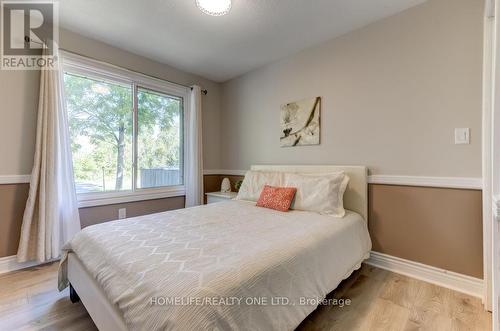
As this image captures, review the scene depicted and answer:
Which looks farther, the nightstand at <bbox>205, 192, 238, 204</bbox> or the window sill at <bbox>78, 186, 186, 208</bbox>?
the nightstand at <bbox>205, 192, 238, 204</bbox>

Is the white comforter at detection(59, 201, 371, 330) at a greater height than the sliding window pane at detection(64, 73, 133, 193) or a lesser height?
lesser

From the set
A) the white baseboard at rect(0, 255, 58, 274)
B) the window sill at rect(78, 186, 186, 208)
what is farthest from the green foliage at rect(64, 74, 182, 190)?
the white baseboard at rect(0, 255, 58, 274)

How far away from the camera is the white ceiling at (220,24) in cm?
192

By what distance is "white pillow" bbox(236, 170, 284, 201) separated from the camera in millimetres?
2475

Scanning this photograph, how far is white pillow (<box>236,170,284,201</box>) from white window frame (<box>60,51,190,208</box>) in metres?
1.16

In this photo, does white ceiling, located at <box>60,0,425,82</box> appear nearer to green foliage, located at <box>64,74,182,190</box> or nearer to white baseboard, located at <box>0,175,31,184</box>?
green foliage, located at <box>64,74,182,190</box>

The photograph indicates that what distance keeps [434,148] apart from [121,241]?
7.97ft

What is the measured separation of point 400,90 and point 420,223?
1.20m

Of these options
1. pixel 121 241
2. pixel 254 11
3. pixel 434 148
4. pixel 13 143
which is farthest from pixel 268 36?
pixel 13 143

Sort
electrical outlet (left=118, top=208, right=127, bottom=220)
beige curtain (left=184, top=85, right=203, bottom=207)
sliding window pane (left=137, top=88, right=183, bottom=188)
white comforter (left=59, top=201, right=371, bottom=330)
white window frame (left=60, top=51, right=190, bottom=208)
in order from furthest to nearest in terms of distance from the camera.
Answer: beige curtain (left=184, top=85, right=203, bottom=207) → sliding window pane (left=137, top=88, right=183, bottom=188) → electrical outlet (left=118, top=208, right=127, bottom=220) → white window frame (left=60, top=51, right=190, bottom=208) → white comforter (left=59, top=201, right=371, bottom=330)

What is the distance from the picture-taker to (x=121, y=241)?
129 cm

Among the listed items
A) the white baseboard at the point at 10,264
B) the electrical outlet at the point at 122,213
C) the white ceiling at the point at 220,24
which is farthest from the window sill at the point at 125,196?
the white ceiling at the point at 220,24

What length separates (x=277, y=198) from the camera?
2.19 metres

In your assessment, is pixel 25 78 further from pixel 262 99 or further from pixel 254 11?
pixel 262 99
